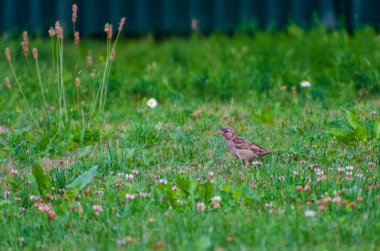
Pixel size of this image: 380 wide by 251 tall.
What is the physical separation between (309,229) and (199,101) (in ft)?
15.6

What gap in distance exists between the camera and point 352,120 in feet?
24.2

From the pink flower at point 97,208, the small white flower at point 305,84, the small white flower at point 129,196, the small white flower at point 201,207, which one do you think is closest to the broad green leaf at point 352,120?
the small white flower at point 305,84

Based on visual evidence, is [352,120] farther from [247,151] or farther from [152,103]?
[152,103]

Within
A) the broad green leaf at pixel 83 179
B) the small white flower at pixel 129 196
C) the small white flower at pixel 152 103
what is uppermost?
the small white flower at pixel 129 196

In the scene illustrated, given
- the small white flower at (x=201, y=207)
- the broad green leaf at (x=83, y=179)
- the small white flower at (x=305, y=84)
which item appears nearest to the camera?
the small white flower at (x=201, y=207)

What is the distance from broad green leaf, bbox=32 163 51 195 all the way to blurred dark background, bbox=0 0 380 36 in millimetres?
8798

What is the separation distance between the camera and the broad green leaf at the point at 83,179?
19.7 feet

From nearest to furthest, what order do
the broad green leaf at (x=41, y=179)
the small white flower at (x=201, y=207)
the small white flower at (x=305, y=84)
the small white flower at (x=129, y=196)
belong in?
the small white flower at (x=201, y=207), the small white flower at (x=129, y=196), the broad green leaf at (x=41, y=179), the small white flower at (x=305, y=84)

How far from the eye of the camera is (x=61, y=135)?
7.39 metres

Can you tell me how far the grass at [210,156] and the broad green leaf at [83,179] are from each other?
14 mm

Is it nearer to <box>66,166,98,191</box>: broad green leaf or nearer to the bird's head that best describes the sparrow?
the bird's head

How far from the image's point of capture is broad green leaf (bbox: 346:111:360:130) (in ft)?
24.0

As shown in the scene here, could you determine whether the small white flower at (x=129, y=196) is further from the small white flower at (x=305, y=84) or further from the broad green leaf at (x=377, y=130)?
the small white flower at (x=305, y=84)

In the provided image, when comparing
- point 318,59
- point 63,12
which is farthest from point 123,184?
point 63,12
